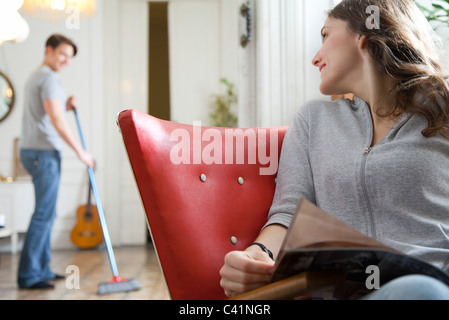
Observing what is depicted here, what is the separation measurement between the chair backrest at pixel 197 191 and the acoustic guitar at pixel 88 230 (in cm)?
399

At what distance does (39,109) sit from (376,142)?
2.53m

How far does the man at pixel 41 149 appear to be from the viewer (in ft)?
9.52

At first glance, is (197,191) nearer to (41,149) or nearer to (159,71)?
(41,149)

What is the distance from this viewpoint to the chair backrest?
2.72 feet

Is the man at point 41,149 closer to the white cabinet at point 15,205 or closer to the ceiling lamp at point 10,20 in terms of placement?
the ceiling lamp at point 10,20

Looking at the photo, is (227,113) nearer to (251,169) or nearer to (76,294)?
(76,294)

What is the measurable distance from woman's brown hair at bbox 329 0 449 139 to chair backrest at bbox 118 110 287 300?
0.31 meters

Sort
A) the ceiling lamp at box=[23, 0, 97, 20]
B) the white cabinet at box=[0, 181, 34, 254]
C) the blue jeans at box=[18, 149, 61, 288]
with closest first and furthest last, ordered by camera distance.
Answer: the blue jeans at box=[18, 149, 61, 288] < the ceiling lamp at box=[23, 0, 97, 20] < the white cabinet at box=[0, 181, 34, 254]

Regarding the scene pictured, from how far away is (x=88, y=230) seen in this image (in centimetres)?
473

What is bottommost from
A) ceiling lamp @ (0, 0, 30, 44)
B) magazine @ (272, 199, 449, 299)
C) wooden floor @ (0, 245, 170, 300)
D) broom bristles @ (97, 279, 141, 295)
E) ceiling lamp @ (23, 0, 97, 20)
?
wooden floor @ (0, 245, 170, 300)

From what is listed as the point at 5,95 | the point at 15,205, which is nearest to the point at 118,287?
the point at 15,205
